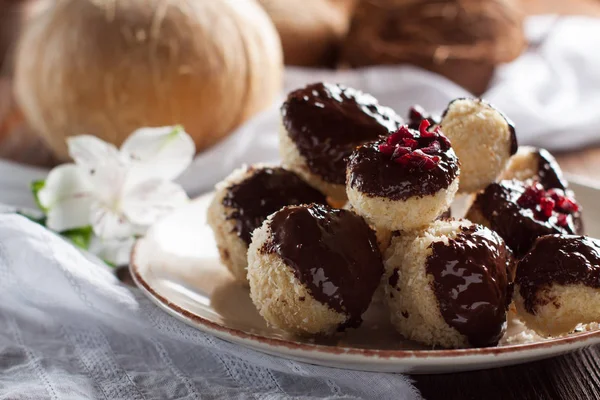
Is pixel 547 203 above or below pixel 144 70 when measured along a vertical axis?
above

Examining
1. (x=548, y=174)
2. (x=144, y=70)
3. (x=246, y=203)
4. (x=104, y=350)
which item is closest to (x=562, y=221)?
(x=548, y=174)

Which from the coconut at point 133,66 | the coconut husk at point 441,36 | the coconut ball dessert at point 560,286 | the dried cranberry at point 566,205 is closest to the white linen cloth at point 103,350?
the coconut ball dessert at point 560,286

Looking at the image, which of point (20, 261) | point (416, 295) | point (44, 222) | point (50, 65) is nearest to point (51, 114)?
point (50, 65)

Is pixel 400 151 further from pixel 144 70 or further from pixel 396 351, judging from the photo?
pixel 144 70

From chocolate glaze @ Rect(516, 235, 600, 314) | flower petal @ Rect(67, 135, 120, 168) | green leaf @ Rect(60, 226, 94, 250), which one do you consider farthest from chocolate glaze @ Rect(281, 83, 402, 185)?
green leaf @ Rect(60, 226, 94, 250)

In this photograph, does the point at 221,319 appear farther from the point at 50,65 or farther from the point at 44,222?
the point at 50,65

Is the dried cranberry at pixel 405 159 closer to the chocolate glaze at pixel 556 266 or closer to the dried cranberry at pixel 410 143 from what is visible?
the dried cranberry at pixel 410 143
